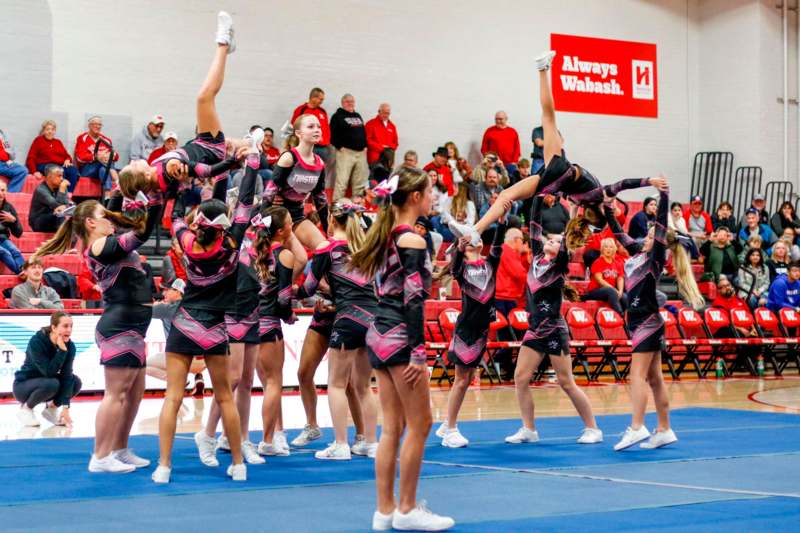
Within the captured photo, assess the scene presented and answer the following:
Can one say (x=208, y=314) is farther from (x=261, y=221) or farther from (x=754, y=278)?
(x=754, y=278)

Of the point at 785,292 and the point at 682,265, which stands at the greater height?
the point at 682,265

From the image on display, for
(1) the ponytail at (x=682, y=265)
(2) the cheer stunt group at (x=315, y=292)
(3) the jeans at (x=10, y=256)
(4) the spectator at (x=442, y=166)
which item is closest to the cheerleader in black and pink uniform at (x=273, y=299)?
(2) the cheer stunt group at (x=315, y=292)

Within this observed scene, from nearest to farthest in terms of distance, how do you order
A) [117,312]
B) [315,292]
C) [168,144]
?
[117,312] < [315,292] < [168,144]

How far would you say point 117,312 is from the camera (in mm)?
7531

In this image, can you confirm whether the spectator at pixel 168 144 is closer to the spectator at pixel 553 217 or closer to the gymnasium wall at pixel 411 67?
the gymnasium wall at pixel 411 67

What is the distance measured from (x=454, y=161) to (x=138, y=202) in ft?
43.2

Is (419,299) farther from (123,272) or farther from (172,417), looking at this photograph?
(123,272)

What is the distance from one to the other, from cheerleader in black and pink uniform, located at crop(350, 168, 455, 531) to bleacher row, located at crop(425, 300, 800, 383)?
9.03 meters

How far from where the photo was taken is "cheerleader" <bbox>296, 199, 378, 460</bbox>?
320 inches

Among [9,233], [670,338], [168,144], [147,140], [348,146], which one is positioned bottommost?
[670,338]

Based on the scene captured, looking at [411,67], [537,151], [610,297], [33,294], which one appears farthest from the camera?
[411,67]

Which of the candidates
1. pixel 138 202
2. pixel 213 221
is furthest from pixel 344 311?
pixel 138 202

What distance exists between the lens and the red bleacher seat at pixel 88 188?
17.2 metres

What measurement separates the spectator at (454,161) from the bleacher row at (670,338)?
4.06 m
